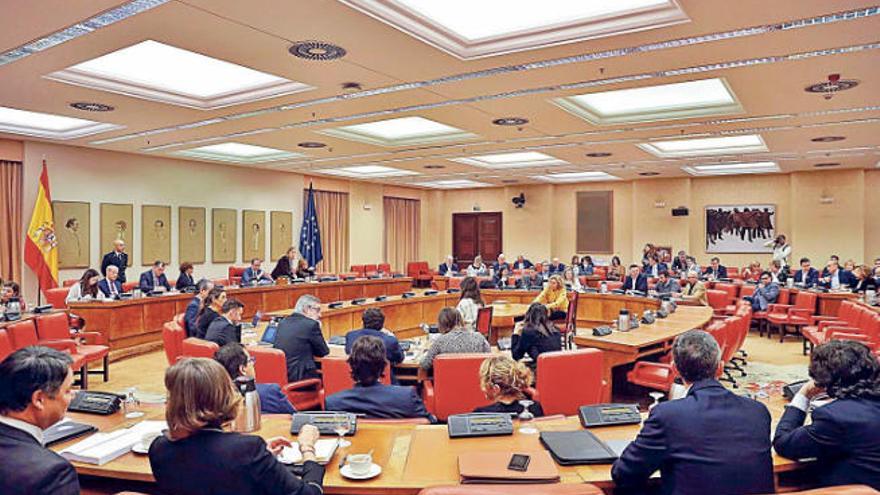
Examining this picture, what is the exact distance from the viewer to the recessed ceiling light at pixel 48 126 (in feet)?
27.8

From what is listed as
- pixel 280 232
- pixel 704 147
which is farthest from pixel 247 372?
pixel 280 232

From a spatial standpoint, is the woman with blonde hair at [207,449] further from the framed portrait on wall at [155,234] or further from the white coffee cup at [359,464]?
the framed portrait on wall at [155,234]

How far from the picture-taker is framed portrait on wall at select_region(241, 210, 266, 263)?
1314cm

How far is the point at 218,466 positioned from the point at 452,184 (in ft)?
51.3

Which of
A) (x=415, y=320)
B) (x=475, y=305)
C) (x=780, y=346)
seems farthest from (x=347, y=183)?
(x=780, y=346)

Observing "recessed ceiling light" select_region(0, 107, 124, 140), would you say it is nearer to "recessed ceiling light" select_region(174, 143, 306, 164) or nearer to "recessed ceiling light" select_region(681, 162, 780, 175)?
"recessed ceiling light" select_region(174, 143, 306, 164)

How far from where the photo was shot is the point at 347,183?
1559 cm

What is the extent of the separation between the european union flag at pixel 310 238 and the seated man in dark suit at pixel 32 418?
11.3m

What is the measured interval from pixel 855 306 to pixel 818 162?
595 cm

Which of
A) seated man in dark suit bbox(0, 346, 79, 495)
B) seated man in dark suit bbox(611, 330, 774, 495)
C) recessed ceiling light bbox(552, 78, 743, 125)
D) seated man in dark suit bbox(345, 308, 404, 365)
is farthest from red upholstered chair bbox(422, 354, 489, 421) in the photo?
recessed ceiling light bbox(552, 78, 743, 125)

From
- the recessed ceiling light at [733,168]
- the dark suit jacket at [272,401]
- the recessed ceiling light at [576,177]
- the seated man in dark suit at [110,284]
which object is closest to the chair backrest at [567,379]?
the dark suit jacket at [272,401]

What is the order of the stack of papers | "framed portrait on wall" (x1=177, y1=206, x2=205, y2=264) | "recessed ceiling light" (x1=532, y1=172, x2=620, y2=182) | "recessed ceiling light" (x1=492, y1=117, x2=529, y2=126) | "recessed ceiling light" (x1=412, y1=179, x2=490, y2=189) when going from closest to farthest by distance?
1. the stack of papers
2. "recessed ceiling light" (x1=492, y1=117, x2=529, y2=126)
3. "framed portrait on wall" (x1=177, y1=206, x2=205, y2=264)
4. "recessed ceiling light" (x1=532, y1=172, x2=620, y2=182)
5. "recessed ceiling light" (x1=412, y1=179, x2=490, y2=189)

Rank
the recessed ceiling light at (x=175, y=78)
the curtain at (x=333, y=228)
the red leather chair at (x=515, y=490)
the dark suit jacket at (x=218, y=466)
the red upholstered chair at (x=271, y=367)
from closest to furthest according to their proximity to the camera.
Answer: the red leather chair at (x=515, y=490)
the dark suit jacket at (x=218, y=466)
the red upholstered chair at (x=271, y=367)
the recessed ceiling light at (x=175, y=78)
the curtain at (x=333, y=228)

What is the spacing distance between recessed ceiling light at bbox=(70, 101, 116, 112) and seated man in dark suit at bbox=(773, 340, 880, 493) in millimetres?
7463
